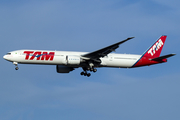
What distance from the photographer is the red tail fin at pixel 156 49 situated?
5134 centimetres

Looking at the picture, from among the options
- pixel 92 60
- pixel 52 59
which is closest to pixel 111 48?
pixel 92 60

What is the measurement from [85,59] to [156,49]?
13033 mm

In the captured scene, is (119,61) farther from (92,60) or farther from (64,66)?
(64,66)

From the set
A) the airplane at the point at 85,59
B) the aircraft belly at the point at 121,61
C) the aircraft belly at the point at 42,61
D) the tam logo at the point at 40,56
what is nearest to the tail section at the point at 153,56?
the airplane at the point at 85,59

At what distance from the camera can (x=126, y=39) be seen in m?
40.1

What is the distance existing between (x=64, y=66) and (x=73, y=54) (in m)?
4.65

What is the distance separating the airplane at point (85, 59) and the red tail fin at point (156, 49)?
0.34 m

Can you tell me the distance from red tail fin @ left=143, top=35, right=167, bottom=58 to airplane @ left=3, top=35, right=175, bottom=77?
1.11ft

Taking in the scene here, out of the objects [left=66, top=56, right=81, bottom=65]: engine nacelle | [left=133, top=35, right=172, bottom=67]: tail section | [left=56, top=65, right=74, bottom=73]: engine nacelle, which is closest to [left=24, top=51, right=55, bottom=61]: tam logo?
[left=66, top=56, right=81, bottom=65]: engine nacelle

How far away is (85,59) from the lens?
153 ft

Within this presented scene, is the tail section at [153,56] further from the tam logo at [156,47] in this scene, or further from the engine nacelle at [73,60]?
the engine nacelle at [73,60]

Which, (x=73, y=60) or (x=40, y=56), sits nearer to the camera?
(x=73, y=60)

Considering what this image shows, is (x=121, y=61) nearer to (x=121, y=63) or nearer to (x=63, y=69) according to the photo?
(x=121, y=63)

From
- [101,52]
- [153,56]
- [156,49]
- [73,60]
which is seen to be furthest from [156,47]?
[73,60]
